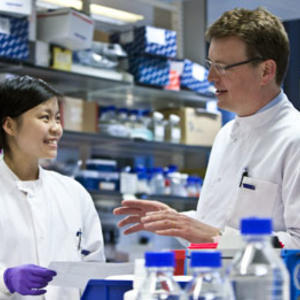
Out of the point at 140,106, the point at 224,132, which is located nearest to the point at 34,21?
the point at 140,106

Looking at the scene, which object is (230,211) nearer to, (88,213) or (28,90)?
(88,213)

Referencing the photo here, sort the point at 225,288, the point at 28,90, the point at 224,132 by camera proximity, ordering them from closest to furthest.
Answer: the point at 225,288
the point at 224,132
the point at 28,90

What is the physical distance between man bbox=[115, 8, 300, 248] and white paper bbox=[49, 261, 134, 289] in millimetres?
218

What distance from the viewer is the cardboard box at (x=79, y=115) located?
4555 mm

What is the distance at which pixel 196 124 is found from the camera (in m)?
5.43

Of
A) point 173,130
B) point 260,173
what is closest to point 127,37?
point 173,130

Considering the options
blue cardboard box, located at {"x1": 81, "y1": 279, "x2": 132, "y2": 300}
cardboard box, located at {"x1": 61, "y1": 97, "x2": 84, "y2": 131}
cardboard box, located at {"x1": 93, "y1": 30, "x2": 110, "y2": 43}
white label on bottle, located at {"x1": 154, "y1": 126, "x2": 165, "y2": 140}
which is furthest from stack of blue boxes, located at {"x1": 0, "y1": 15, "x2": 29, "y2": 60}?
blue cardboard box, located at {"x1": 81, "y1": 279, "x2": 132, "y2": 300}

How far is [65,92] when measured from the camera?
5.16m

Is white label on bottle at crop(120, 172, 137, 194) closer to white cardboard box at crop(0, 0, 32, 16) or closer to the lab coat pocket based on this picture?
white cardboard box at crop(0, 0, 32, 16)

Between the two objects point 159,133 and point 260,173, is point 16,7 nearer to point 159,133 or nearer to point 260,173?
point 159,133

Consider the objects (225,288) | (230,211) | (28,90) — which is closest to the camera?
(225,288)

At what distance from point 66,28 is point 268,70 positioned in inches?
100

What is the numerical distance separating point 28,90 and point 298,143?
1246mm

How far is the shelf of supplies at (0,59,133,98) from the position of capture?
4.36m
